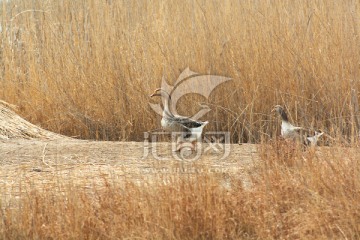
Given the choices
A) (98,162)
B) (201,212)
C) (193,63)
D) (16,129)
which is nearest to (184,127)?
(98,162)

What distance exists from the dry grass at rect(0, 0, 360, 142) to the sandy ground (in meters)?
1.06

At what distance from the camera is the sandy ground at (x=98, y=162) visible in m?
5.79

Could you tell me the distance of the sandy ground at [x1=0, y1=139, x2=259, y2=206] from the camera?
5.79 m

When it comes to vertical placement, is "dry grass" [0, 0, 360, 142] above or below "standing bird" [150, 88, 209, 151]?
above

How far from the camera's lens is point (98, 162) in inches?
274

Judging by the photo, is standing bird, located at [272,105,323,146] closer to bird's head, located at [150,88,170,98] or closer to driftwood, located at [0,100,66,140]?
bird's head, located at [150,88,170,98]

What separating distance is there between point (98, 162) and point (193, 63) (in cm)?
267

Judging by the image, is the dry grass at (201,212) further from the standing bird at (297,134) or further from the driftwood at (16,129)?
the driftwood at (16,129)

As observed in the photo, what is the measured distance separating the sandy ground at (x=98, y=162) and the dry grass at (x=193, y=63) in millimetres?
1064

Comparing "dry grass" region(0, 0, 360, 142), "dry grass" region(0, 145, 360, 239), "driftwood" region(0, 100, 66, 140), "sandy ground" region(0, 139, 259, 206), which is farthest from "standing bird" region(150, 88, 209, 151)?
"dry grass" region(0, 145, 360, 239)

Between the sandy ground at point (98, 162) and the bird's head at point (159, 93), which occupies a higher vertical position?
the bird's head at point (159, 93)

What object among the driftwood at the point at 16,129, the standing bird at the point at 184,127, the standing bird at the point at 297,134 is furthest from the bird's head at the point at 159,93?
the standing bird at the point at 297,134

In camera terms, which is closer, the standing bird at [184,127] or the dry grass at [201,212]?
the dry grass at [201,212]

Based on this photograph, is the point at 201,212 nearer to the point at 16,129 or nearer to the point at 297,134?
the point at 297,134
